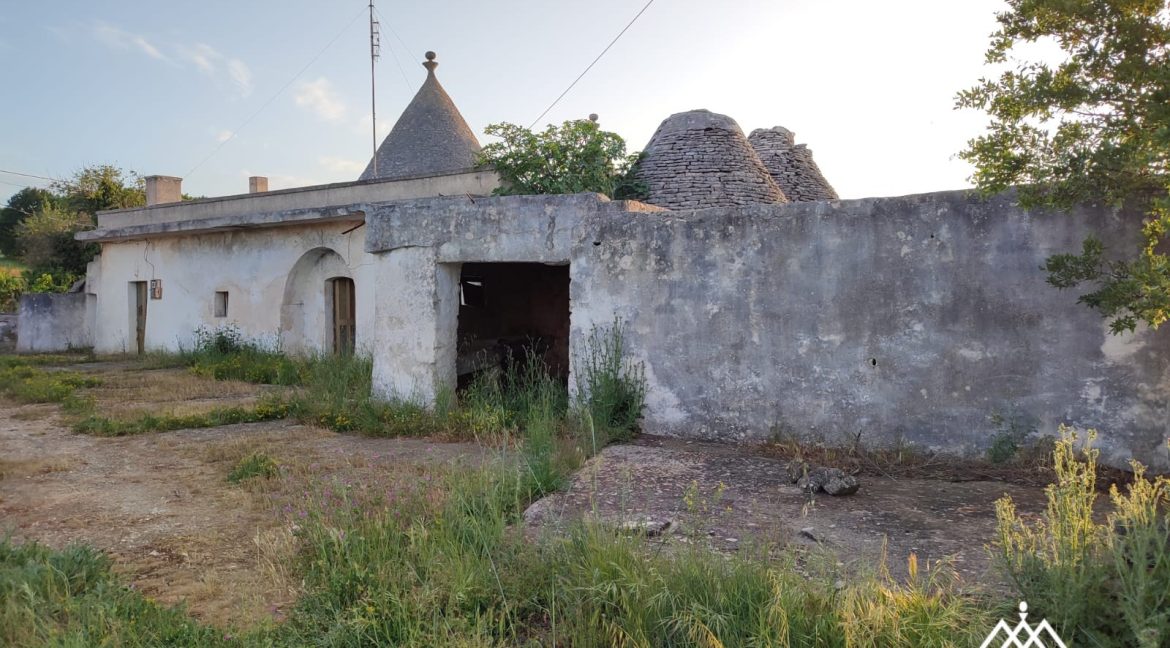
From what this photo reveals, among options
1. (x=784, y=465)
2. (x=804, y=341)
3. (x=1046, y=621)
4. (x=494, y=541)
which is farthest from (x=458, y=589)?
(x=804, y=341)

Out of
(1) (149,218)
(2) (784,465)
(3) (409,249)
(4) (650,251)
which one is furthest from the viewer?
(1) (149,218)

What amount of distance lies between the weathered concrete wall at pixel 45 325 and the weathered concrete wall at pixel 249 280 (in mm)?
2409

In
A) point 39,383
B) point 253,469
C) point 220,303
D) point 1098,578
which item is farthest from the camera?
point 220,303

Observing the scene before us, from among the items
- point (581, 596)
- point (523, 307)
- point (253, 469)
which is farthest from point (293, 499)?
point (523, 307)

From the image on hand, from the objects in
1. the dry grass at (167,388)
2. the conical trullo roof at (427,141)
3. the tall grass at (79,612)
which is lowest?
the tall grass at (79,612)

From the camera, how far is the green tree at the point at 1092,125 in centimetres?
349

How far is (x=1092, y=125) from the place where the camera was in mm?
3695

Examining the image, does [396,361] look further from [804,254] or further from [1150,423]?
[1150,423]

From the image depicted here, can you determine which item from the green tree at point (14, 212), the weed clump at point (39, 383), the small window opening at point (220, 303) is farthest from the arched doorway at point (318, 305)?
the green tree at point (14, 212)

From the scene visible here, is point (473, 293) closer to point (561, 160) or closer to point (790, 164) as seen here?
point (561, 160)

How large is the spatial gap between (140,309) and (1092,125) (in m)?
16.5

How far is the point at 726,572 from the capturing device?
2742mm

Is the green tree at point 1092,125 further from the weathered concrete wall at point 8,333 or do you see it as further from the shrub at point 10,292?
the shrub at point 10,292

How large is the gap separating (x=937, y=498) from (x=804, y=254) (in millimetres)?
2023
